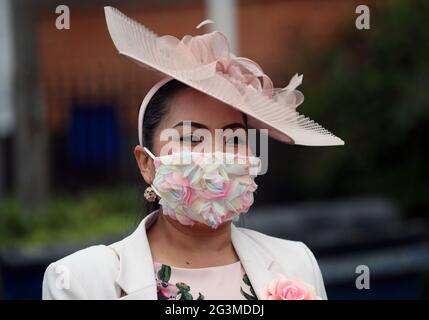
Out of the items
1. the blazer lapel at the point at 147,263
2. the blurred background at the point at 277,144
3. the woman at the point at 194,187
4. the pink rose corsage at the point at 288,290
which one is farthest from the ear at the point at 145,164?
the blurred background at the point at 277,144

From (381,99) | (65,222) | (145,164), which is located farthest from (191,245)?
(65,222)

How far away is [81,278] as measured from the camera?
2.89 m

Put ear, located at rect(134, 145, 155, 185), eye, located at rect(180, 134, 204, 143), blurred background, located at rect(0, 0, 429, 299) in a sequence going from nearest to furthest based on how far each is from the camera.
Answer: eye, located at rect(180, 134, 204, 143), ear, located at rect(134, 145, 155, 185), blurred background, located at rect(0, 0, 429, 299)

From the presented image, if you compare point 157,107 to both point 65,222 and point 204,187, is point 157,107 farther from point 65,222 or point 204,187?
point 65,222

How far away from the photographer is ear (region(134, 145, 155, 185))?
3.11 metres

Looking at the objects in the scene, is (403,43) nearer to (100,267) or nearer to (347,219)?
(347,219)

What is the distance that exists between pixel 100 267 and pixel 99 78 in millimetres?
7963

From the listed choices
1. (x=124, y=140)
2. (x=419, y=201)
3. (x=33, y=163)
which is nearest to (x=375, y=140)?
(x=419, y=201)

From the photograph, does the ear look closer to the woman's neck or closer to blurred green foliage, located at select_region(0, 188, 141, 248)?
the woman's neck

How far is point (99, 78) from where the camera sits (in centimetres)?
1077

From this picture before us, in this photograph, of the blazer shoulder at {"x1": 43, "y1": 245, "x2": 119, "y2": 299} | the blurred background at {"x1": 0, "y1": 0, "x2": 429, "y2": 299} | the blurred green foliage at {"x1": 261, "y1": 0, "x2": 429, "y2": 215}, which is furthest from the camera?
the blurred green foliage at {"x1": 261, "y1": 0, "x2": 429, "y2": 215}

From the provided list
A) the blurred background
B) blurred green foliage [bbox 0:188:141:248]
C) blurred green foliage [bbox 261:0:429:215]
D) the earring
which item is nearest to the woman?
the earring

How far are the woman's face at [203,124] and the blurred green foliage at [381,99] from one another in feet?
14.4

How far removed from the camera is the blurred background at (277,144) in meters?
7.20
